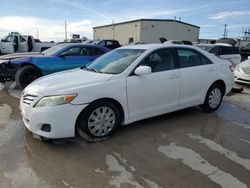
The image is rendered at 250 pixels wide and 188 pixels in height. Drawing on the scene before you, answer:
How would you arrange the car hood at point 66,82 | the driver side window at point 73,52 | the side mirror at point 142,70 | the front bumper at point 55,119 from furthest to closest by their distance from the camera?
the driver side window at point 73,52 → the side mirror at point 142,70 → the car hood at point 66,82 → the front bumper at point 55,119

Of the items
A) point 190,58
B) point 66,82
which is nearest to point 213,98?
point 190,58

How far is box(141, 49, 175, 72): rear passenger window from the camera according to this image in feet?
15.4

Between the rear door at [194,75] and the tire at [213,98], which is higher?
the rear door at [194,75]

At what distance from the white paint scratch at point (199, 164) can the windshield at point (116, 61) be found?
151 centimetres

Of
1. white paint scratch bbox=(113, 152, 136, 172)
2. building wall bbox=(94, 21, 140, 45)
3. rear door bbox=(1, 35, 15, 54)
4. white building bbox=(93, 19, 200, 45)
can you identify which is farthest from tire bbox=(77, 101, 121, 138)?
building wall bbox=(94, 21, 140, 45)

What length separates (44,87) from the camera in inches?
157

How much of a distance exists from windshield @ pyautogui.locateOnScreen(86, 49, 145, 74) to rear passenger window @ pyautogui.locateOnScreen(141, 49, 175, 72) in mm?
211

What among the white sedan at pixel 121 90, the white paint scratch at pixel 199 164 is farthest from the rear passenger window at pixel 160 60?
the white paint scratch at pixel 199 164

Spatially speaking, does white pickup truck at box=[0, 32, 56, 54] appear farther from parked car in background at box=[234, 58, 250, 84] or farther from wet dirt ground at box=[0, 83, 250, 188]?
wet dirt ground at box=[0, 83, 250, 188]

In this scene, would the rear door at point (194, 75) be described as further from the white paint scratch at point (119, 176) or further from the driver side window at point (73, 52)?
the driver side window at point (73, 52)

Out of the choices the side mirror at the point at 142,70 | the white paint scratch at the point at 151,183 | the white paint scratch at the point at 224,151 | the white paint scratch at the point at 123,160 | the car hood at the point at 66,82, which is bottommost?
the white paint scratch at the point at 151,183

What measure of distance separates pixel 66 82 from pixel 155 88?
4.95 ft

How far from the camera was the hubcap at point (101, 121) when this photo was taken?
13.3 ft

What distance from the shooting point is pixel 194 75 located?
205 inches
